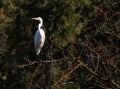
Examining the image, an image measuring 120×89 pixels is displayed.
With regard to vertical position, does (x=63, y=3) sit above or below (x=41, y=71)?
above

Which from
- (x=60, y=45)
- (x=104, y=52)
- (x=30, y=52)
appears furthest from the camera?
(x=30, y=52)

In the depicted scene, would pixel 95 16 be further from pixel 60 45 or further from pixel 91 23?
pixel 60 45

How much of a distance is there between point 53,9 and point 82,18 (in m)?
1.15

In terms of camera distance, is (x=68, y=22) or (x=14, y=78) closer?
(x=68, y=22)

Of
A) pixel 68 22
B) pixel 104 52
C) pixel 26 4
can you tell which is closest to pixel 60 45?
pixel 68 22

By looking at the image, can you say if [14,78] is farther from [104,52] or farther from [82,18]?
[104,52]

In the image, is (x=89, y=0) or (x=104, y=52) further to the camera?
(x=89, y=0)

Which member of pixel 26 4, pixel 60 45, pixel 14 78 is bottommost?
pixel 14 78

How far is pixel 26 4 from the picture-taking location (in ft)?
73.4

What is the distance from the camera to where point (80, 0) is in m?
21.3

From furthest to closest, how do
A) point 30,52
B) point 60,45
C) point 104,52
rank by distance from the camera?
1. point 30,52
2. point 60,45
3. point 104,52

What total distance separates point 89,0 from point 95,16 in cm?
66

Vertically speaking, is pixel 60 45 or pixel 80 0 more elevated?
pixel 80 0

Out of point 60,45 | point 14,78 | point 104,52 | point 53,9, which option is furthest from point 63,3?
point 104,52
